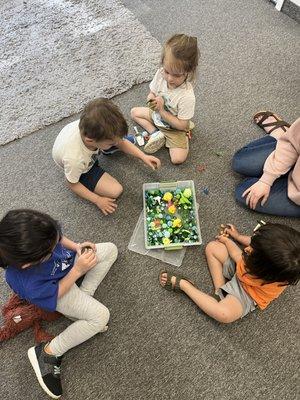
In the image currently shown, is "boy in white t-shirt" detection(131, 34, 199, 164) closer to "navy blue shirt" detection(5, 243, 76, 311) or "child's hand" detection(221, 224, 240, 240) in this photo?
"child's hand" detection(221, 224, 240, 240)

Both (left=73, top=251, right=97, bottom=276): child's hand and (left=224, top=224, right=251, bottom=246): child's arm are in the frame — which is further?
(left=224, top=224, right=251, bottom=246): child's arm

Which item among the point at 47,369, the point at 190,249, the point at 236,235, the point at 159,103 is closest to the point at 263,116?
the point at 159,103

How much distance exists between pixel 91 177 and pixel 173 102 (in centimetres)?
44

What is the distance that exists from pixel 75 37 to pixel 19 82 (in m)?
0.42

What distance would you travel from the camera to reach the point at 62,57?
1.82 m

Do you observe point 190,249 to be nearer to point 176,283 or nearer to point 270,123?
point 176,283

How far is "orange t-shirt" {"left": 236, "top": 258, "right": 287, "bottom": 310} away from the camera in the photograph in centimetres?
104

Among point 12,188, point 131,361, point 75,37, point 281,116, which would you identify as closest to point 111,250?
point 131,361

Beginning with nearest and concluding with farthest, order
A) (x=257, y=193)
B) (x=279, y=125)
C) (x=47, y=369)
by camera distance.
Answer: (x=47, y=369) < (x=257, y=193) < (x=279, y=125)

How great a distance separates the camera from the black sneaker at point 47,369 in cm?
104

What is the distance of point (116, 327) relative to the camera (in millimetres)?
1155

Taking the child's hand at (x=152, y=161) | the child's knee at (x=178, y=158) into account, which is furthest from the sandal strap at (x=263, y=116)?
the child's hand at (x=152, y=161)

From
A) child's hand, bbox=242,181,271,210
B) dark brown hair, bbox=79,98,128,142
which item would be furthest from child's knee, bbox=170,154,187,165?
Answer: dark brown hair, bbox=79,98,128,142

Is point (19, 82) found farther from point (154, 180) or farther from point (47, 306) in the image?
point (47, 306)
